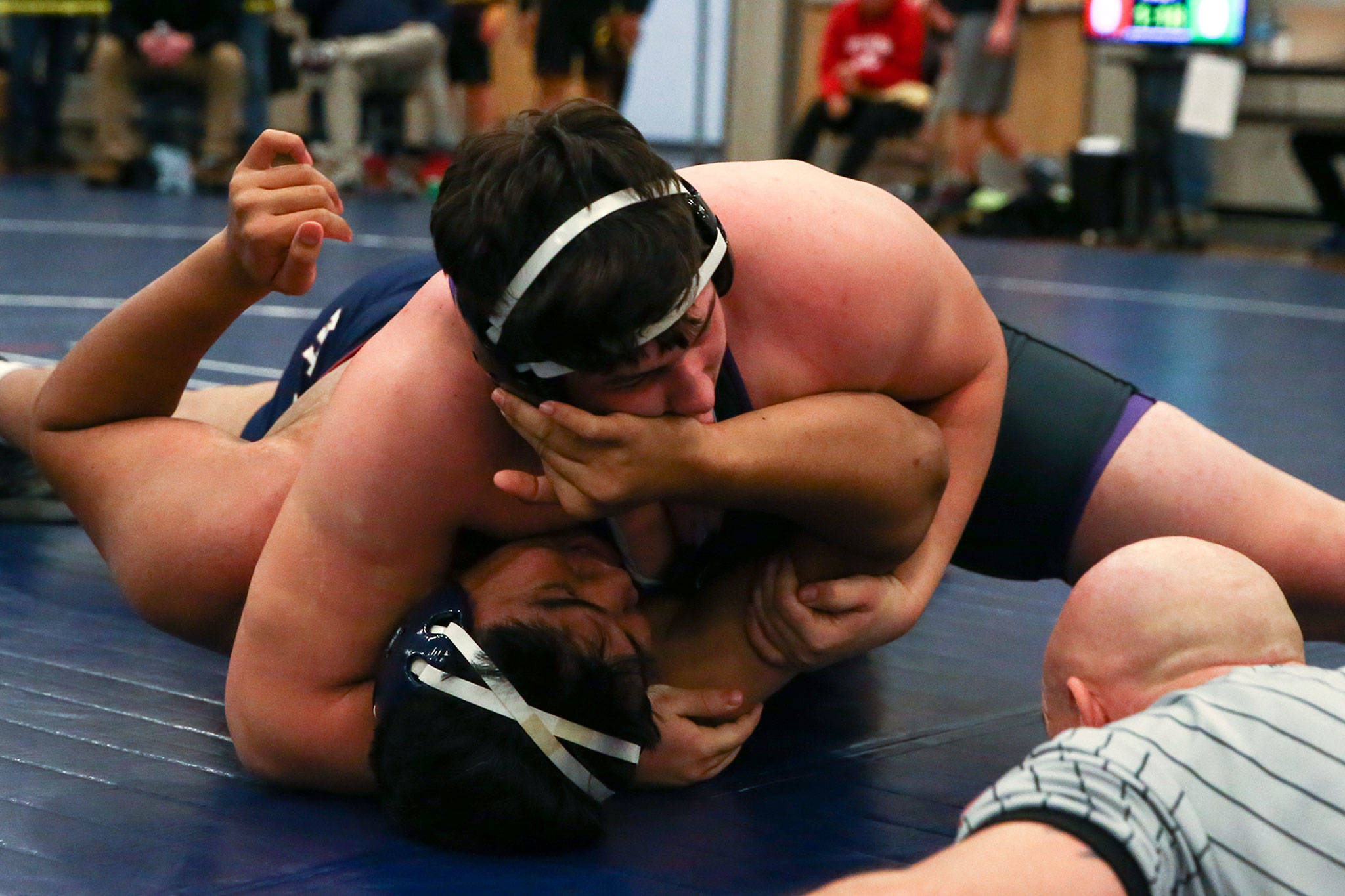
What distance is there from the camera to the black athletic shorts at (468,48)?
956cm

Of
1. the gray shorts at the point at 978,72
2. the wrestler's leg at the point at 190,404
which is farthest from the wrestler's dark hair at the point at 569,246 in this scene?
the gray shorts at the point at 978,72

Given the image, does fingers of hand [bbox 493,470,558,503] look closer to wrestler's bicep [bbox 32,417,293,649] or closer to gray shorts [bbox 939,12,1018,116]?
wrestler's bicep [bbox 32,417,293,649]

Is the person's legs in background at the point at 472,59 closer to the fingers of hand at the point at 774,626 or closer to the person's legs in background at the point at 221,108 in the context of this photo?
the person's legs in background at the point at 221,108

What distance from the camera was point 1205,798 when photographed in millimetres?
1201

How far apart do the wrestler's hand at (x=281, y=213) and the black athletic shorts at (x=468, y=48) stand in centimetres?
790

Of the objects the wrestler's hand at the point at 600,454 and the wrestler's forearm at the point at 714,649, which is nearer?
the wrestler's hand at the point at 600,454

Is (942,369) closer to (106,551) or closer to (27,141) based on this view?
(106,551)

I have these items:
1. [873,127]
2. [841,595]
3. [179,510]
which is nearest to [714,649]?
[841,595]

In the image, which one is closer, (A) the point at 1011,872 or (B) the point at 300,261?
(A) the point at 1011,872

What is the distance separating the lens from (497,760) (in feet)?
5.06

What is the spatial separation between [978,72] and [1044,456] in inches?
267

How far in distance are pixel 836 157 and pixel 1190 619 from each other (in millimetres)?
9002

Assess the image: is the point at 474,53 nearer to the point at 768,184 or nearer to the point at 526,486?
the point at 768,184

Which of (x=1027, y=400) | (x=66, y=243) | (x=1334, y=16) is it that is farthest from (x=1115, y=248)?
(x=1027, y=400)
